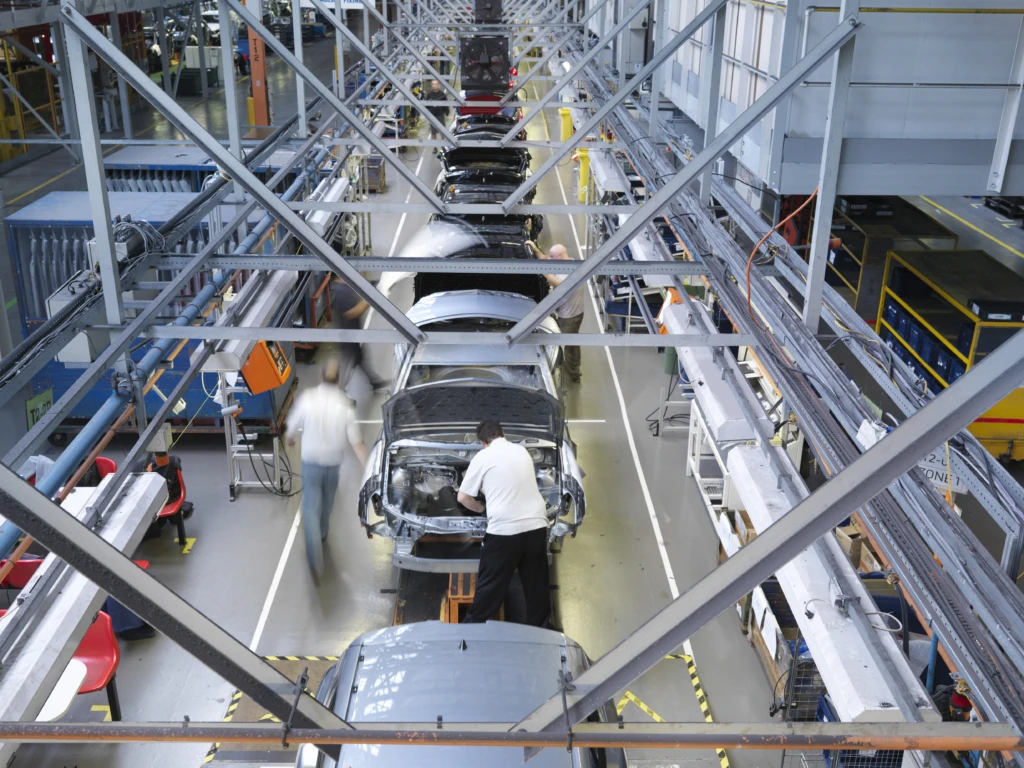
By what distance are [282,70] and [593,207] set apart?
30.8 metres

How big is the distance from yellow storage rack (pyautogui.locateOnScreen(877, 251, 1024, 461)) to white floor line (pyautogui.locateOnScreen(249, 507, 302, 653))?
5484 millimetres

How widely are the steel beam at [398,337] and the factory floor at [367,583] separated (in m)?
1.64

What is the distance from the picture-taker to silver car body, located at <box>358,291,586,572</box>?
6527 millimetres

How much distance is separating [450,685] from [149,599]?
2586 mm

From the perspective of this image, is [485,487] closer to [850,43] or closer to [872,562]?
[872,562]

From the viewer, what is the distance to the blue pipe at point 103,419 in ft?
8.55

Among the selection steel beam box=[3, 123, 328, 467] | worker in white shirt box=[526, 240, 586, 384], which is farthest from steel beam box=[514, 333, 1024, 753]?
worker in white shirt box=[526, 240, 586, 384]

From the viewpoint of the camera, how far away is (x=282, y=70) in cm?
3409

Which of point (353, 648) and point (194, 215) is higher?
point (194, 215)

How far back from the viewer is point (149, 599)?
77.7 inches

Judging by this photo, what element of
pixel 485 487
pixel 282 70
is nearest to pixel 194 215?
pixel 485 487

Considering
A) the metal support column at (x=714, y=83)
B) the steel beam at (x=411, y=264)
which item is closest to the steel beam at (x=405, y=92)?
the metal support column at (x=714, y=83)

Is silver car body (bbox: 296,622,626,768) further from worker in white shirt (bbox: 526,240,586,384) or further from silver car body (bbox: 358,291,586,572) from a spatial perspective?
worker in white shirt (bbox: 526,240,586,384)

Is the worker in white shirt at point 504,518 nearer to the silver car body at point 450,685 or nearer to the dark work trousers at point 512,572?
the dark work trousers at point 512,572
